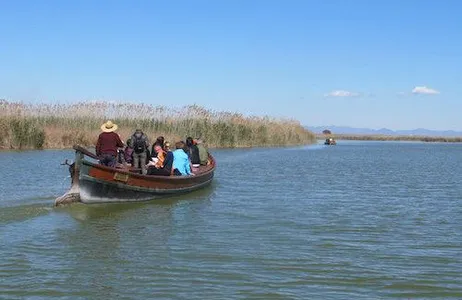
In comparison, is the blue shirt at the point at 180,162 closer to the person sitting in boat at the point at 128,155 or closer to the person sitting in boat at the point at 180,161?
the person sitting in boat at the point at 180,161

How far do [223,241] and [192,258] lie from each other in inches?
54.2

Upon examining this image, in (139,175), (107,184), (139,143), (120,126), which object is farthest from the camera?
(120,126)

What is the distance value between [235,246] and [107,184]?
5150 millimetres

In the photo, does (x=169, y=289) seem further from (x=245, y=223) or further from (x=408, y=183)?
(x=408, y=183)

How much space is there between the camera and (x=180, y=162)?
17.6 m

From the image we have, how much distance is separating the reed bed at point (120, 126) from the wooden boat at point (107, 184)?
19708mm

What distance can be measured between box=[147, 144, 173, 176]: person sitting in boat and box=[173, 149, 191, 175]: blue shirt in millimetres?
440

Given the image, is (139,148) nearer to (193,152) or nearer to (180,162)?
(180,162)

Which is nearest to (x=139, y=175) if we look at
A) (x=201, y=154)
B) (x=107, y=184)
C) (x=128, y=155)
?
(x=107, y=184)

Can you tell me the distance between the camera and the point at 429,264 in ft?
30.0

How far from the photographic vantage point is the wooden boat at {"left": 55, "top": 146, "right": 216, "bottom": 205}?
13.8 m

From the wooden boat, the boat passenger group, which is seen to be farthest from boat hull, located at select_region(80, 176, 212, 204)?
the boat passenger group

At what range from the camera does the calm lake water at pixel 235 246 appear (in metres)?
7.75

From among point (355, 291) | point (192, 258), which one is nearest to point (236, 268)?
point (192, 258)
